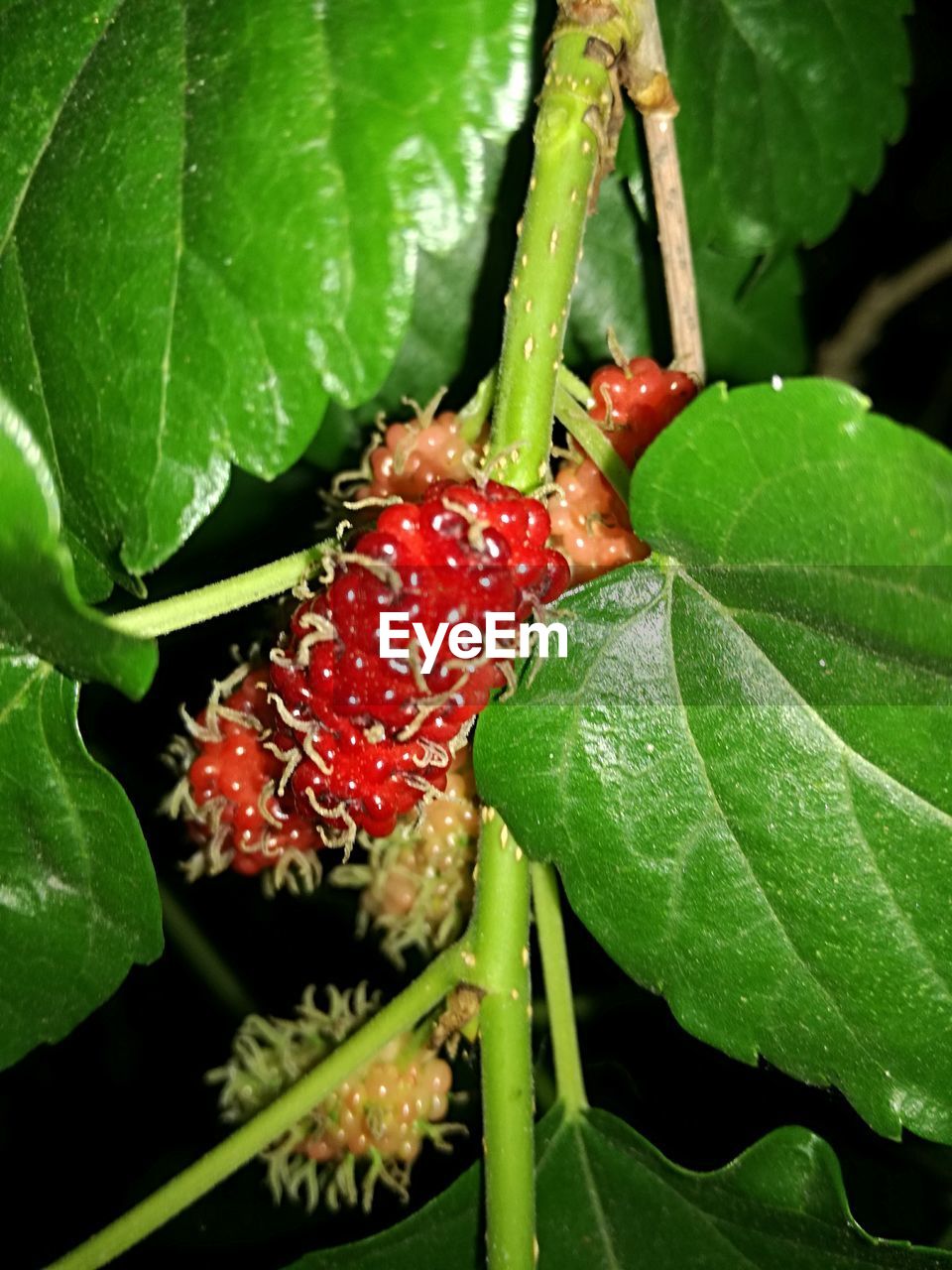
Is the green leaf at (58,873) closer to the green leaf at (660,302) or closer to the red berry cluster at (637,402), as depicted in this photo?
the red berry cluster at (637,402)

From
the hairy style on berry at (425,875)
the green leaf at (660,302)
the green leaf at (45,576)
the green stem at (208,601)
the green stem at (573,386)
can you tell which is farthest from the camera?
the green leaf at (660,302)

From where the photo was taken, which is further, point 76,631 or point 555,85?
point 555,85

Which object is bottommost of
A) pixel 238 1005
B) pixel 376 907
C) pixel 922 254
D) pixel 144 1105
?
pixel 144 1105

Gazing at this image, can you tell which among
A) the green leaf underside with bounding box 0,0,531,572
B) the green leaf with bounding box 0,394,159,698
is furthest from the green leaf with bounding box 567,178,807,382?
the green leaf with bounding box 0,394,159,698

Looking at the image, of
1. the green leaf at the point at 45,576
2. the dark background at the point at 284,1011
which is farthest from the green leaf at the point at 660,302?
the green leaf at the point at 45,576

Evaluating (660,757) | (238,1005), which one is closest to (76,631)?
(660,757)

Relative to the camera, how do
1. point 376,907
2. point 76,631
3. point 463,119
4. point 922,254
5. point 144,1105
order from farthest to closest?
point 144,1105 → point 922,254 → point 376,907 → point 463,119 → point 76,631

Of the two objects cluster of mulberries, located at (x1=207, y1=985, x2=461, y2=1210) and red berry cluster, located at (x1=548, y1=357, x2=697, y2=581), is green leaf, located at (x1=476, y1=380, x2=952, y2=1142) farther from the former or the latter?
cluster of mulberries, located at (x1=207, y1=985, x2=461, y2=1210)

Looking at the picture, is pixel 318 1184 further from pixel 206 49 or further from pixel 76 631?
pixel 206 49
